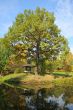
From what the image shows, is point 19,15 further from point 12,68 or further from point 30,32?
point 12,68

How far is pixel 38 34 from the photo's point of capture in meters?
66.6

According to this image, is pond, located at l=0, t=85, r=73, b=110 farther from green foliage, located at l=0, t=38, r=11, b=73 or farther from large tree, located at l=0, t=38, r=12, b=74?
green foliage, located at l=0, t=38, r=11, b=73

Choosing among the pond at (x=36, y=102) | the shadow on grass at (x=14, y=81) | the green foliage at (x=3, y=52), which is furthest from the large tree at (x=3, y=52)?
the pond at (x=36, y=102)

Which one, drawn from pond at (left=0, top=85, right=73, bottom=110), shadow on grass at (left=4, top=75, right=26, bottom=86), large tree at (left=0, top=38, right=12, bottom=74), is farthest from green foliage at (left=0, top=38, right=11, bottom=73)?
pond at (left=0, top=85, right=73, bottom=110)

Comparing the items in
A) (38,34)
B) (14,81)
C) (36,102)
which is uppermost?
(38,34)

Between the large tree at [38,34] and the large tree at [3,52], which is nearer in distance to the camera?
the large tree at [38,34]

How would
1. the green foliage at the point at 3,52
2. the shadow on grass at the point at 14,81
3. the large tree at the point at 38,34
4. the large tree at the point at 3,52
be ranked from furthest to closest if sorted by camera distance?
the green foliage at the point at 3,52 → the large tree at the point at 3,52 → the large tree at the point at 38,34 → the shadow on grass at the point at 14,81

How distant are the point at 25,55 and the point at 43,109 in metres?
44.9

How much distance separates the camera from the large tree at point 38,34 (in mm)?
65438

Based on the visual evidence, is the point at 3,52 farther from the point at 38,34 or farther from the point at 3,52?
the point at 38,34

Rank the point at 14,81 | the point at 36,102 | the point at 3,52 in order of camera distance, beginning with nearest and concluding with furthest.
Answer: the point at 36,102 → the point at 14,81 → the point at 3,52

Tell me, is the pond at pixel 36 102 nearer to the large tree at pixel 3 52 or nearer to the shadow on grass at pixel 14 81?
the shadow on grass at pixel 14 81

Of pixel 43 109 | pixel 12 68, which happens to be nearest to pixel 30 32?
pixel 12 68

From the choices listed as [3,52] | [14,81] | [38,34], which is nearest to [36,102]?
[14,81]
